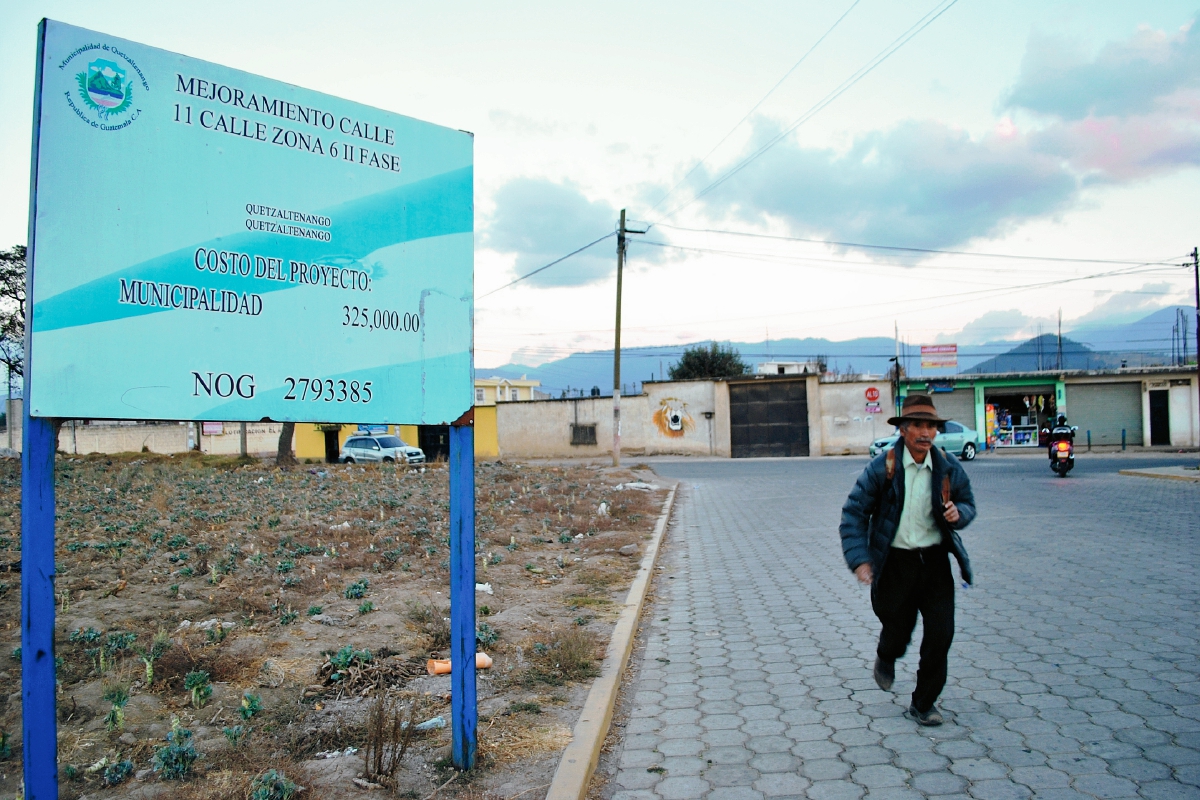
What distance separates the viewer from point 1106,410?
36781 mm

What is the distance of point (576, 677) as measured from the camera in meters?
4.60

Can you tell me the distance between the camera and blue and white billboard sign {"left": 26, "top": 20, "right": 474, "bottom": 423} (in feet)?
8.40

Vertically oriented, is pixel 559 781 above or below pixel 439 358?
below

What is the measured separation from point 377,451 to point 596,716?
2964 centimetres

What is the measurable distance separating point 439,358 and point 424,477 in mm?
15052

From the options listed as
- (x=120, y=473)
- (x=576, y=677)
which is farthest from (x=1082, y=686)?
(x=120, y=473)

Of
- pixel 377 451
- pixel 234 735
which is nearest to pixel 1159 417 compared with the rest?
pixel 377 451

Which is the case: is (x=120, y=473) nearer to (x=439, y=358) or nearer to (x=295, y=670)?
(x=295, y=670)

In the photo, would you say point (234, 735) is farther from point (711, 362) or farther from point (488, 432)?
point (711, 362)

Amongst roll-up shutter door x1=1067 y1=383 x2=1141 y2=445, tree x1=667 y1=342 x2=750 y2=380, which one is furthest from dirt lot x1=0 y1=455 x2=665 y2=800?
tree x1=667 y1=342 x2=750 y2=380

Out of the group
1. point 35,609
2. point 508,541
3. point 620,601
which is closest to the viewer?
point 35,609

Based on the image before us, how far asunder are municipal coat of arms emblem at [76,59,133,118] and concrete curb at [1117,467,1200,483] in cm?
2087

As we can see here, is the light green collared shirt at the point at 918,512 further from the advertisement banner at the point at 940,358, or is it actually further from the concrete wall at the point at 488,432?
the concrete wall at the point at 488,432

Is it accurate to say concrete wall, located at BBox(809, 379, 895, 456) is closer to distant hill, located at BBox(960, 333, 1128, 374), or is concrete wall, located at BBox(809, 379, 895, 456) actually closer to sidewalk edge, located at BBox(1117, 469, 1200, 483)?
distant hill, located at BBox(960, 333, 1128, 374)
